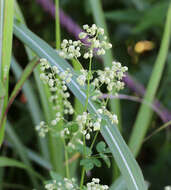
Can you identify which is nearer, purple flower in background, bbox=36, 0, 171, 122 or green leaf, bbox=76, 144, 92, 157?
green leaf, bbox=76, 144, 92, 157

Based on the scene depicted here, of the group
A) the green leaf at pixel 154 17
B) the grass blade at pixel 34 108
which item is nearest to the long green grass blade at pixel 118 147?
the grass blade at pixel 34 108

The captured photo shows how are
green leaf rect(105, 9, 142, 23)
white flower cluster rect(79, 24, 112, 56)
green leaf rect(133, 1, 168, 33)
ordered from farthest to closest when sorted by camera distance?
1. green leaf rect(105, 9, 142, 23)
2. green leaf rect(133, 1, 168, 33)
3. white flower cluster rect(79, 24, 112, 56)

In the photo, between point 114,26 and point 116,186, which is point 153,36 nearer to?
point 114,26

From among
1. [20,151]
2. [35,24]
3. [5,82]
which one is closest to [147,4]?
[35,24]

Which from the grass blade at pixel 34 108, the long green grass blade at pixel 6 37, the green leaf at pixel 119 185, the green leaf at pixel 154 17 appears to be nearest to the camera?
the long green grass blade at pixel 6 37

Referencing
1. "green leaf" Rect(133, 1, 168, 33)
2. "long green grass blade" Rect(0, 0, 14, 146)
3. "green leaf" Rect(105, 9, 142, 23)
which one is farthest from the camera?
"green leaf" Rect(105, 9, 142, 23)

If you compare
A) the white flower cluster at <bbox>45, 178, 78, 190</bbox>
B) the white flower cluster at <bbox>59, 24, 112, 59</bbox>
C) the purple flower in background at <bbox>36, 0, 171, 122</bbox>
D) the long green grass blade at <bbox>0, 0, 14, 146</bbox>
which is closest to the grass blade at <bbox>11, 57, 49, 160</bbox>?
the purple flower in background at <bbox>36, 0, 171, 122</bbox>

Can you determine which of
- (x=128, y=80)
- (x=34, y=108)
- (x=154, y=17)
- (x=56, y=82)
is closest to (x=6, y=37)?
(x=56, y=82)

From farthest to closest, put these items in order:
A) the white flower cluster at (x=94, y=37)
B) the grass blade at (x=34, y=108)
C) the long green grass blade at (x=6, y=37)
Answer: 1. the grass blade at (x=34, y=108)
2. the long green grass blade at (x=6, y=37)
3. the white flower cluster at (x=94, y=37)

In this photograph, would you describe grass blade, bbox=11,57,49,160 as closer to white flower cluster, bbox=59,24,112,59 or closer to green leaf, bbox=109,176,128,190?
green leaf, bbox=109,176,128,190

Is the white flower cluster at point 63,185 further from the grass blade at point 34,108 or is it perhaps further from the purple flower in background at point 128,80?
the purple flower in background at point 128,80

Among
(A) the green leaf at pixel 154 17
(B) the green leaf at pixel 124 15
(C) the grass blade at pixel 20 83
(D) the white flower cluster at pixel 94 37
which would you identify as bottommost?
(D) the white flower cluster at pixel 94 37
